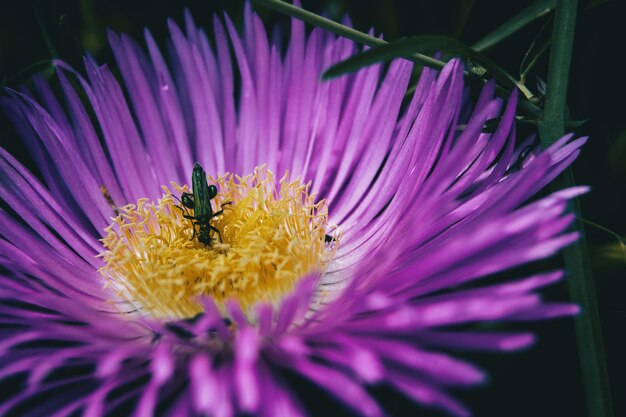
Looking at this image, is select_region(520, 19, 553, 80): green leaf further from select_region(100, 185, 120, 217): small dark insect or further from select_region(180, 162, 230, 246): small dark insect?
select_region(100, 185, 120, 217): small dark insect

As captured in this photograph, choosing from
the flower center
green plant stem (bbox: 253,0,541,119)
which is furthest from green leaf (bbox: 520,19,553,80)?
the flower center

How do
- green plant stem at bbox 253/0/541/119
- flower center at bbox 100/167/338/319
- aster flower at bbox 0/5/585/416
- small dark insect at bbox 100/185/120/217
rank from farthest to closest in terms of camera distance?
small dark insect at bbox 100/185/120/217, flower center at bbox 100/167/338/319, green plant stem at bbox 253/0/541/119, aster flower at bbox 0/5/585/416

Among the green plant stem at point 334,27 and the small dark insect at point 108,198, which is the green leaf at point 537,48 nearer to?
the green plant stem at point 334,27

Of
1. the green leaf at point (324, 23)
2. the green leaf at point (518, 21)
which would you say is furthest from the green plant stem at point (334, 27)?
the green leaf at point (518, 21)

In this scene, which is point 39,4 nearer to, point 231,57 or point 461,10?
point 231,57

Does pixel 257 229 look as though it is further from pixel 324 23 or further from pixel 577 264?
pixel 577 264

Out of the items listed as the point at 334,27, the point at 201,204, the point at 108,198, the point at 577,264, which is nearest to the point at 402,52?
the point at 334,27
